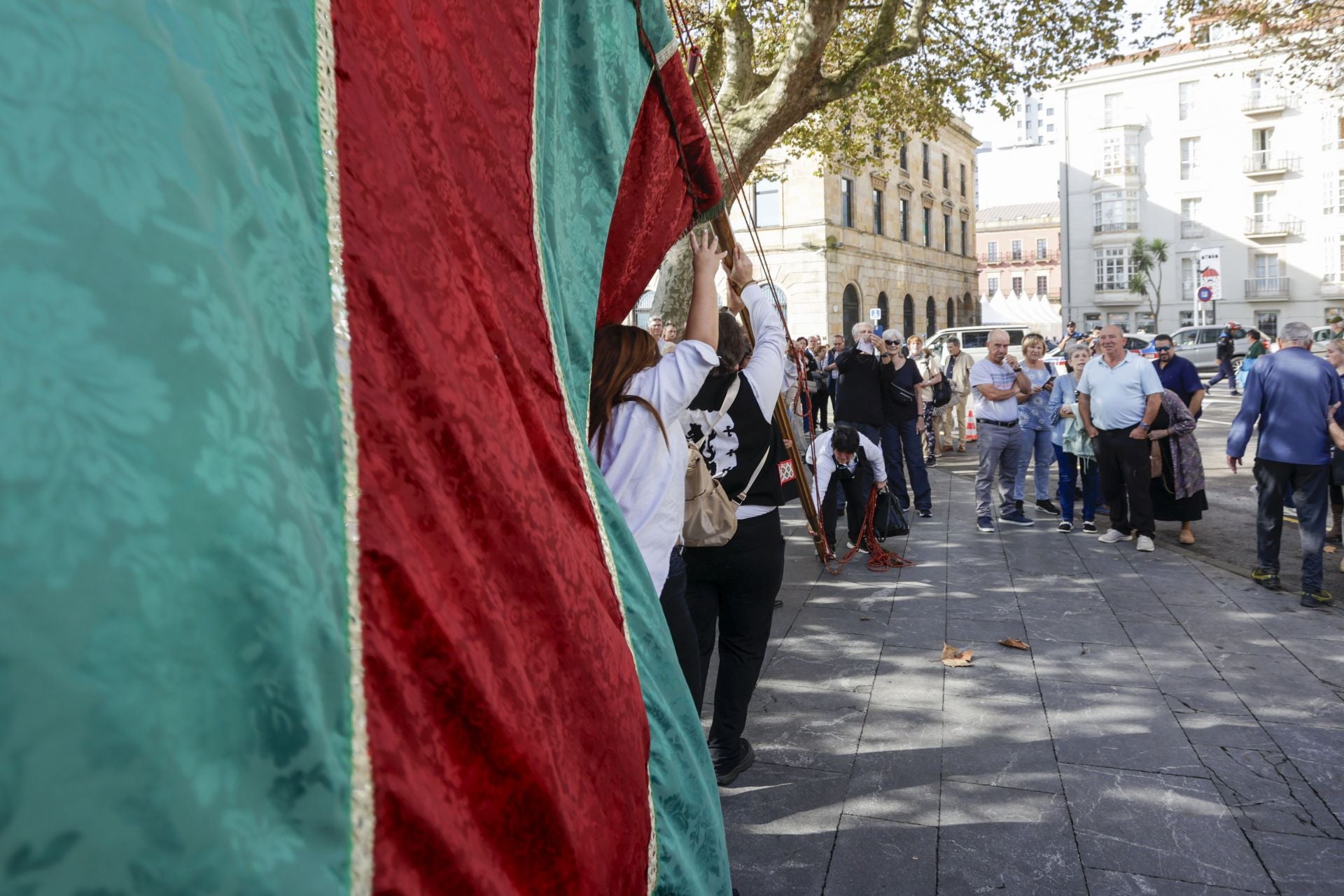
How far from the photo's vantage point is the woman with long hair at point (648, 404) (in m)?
2.40

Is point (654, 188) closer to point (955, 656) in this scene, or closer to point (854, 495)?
point (955, 656)

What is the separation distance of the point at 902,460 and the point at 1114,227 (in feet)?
155

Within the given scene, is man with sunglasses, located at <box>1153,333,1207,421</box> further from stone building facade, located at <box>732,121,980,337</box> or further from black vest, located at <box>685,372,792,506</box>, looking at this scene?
stone building facade, located at <box>732,121,980,337</box>

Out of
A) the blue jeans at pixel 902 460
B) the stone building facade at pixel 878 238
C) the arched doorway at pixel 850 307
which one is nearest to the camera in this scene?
the blue jeans at pixel 902 460

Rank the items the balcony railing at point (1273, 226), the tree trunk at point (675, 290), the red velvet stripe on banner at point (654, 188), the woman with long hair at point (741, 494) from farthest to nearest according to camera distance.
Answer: the balcony railing at point (1273, 226)
the tree trunk at point (675, 290)
the woman with long hair at point (741, 494)
the red velvet stripe on banner at point (654, 188)

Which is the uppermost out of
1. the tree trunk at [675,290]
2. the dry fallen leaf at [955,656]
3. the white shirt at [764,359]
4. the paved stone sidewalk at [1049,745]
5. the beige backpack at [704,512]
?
the tree trunk at [675,290]

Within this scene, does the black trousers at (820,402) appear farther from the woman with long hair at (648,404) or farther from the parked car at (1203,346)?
the parked car at (1203,346)

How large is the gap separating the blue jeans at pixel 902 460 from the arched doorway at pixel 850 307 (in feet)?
86.9

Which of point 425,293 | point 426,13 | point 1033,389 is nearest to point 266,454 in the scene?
point 425,293

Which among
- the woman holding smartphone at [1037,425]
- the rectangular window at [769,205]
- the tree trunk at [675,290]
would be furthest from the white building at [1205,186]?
the tree trunk at [675,290]

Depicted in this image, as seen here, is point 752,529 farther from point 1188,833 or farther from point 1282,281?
point 1282,281

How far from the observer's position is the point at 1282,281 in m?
44.5

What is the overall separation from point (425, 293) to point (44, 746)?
61 centimetres

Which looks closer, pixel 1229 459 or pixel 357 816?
pixel 357 816
